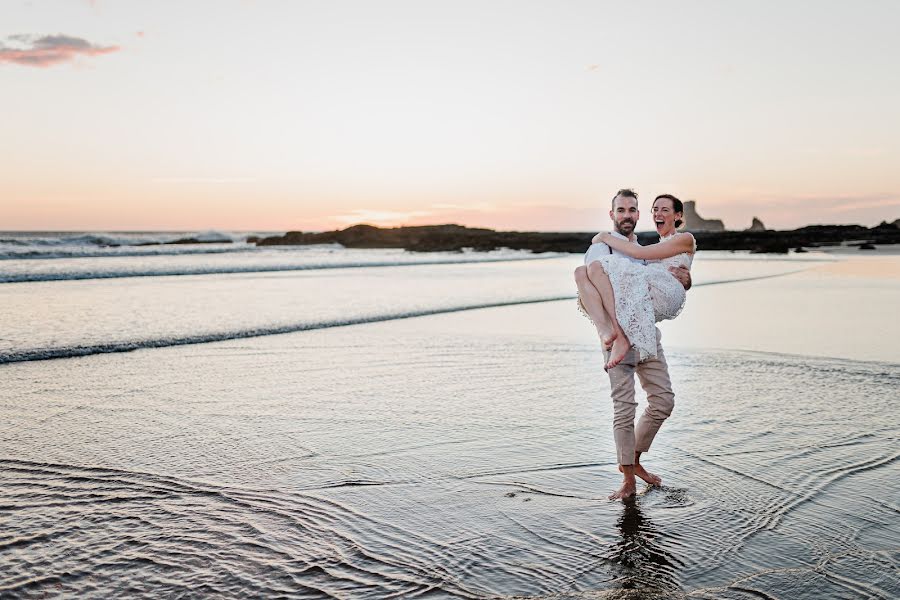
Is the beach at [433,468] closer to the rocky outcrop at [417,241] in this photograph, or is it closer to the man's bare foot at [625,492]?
the man's bare foot at [625,492]

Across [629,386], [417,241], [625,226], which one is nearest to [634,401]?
[629,386]

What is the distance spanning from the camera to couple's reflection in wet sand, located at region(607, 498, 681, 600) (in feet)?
11.5

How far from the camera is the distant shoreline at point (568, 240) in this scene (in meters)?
51.6

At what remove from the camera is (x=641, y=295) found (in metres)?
4.71

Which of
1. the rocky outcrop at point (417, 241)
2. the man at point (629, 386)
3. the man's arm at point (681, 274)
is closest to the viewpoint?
the man at point (629, 386)

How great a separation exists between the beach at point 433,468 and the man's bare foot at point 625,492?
81 mm

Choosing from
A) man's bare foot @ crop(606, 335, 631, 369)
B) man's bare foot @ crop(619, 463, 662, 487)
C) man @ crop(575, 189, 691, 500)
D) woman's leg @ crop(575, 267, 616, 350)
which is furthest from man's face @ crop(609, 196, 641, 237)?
man's bare foot @ crop(619, 463, 662, 487)

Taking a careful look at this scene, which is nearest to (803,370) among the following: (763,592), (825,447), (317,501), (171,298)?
(825,447)

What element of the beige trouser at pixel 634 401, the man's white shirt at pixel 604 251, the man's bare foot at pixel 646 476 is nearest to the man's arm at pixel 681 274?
the man's white shirt at pixel 604 251

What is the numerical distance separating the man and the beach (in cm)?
22

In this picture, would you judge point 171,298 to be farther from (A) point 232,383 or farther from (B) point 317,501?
(B) point 317,501

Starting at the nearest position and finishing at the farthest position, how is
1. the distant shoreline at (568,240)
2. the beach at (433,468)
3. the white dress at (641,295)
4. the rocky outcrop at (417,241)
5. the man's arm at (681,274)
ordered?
1. the beach at (433,468)
2. the white dress at (641,295)
3. the man's arm at (681,274)
4. the distant shoreline at (568,240)
5. the rocky outcrop at (417,241)

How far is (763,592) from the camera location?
348 cm

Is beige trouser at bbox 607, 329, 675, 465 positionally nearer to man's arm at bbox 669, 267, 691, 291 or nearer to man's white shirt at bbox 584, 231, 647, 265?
man's arm at bbox 669, 267, 691, 291
